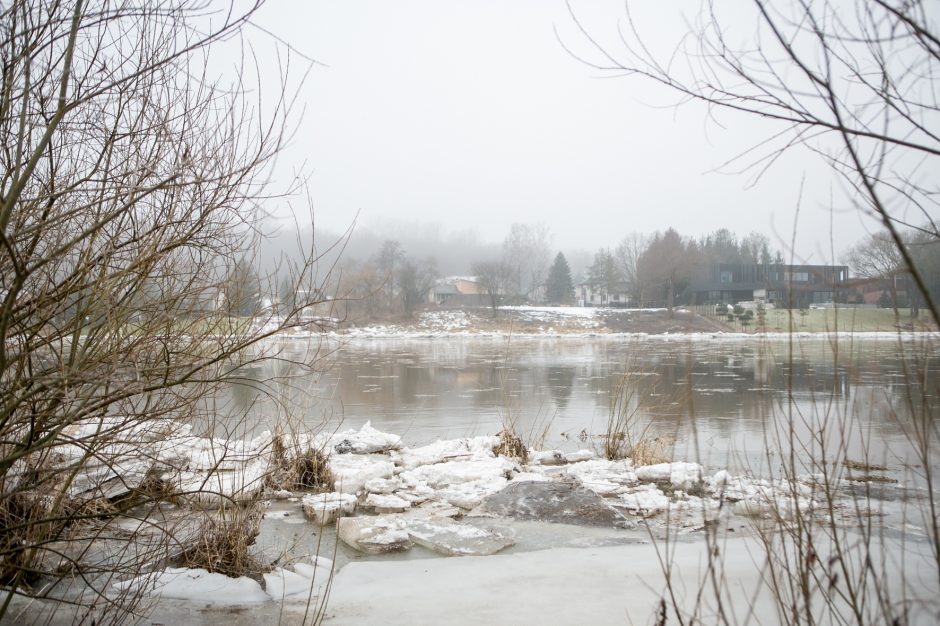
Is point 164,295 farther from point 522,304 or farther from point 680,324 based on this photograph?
point 522,304

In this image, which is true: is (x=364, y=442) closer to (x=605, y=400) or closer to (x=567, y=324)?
(x=605, y=400)

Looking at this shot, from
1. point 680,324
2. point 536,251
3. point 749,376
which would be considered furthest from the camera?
point 536,251

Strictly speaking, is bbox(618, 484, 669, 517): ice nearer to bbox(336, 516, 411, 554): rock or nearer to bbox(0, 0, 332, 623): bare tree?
bbox(336, 516, 411, 554): rock

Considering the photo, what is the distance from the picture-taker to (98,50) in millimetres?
2938

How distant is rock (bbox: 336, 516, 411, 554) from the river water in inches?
43.0

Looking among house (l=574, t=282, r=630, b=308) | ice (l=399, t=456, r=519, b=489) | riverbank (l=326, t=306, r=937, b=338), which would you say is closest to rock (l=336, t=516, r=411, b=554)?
ice (l=399, t=456, r=519, b=489)

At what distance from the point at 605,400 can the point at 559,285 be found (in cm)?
6499

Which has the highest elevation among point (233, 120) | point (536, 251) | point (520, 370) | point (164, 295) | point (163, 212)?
point (536, 251)

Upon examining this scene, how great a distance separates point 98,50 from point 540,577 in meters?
3.62

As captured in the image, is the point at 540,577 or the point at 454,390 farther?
the point at 454,390

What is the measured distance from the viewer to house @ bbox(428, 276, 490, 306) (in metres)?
67.4

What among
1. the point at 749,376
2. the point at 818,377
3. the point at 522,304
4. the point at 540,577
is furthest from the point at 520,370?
the point at 522,304

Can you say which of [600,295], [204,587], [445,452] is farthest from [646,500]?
[600,295]

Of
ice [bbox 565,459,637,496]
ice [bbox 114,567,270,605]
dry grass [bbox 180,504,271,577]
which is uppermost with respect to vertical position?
dry grass [bbox 180,504,271,577]
